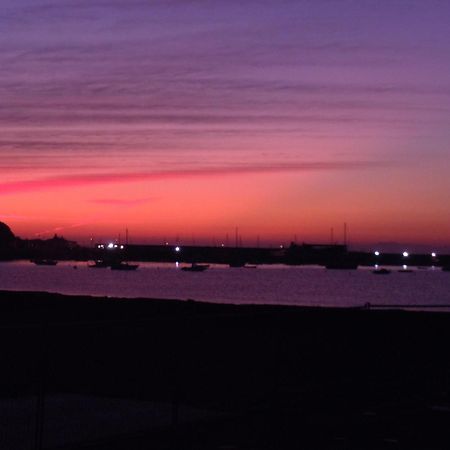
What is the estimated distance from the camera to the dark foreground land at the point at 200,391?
11.4 meters

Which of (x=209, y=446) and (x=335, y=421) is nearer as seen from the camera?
(x=209, y=446)

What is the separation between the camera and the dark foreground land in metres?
11.4

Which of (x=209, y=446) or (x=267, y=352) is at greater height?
(x=267, y=352)

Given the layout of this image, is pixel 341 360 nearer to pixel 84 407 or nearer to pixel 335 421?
pixel 335 421

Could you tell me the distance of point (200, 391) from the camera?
15.3 m

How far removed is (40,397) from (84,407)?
76.3 inches

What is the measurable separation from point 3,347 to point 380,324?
12.2 metres

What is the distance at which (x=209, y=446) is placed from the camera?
1145 cm

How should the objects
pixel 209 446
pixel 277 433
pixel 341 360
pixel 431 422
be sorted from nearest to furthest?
pixel 209 446, pixel 277 433, pixel 431 422, pixel 341 360

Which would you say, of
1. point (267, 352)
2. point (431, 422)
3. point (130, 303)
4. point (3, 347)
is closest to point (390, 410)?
point (431, 422)

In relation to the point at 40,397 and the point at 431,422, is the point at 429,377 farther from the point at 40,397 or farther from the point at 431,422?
the point at 40,397

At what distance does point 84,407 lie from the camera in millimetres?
12469

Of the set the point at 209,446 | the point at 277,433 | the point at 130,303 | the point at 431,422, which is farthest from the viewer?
the point at 130,303

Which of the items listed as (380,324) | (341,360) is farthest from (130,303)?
(341,360)
